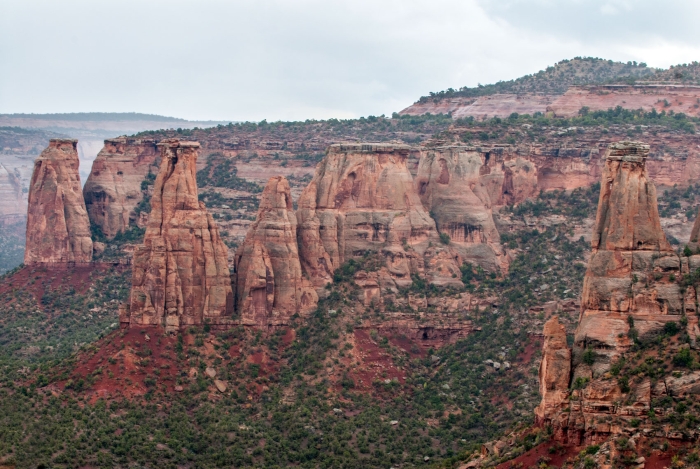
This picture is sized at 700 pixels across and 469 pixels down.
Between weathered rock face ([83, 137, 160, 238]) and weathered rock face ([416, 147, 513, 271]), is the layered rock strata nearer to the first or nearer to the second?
weathered rock face ([416, 147, 513, 271])

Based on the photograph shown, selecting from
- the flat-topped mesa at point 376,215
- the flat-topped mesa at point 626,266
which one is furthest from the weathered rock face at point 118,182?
the flat-topped mesa at point 626,266

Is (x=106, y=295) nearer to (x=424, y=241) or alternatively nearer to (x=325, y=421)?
(x=424, y=241)

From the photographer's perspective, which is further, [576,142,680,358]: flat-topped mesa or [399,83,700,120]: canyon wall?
[399,83,700,120]: canyon wall

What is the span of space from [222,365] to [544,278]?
21.4m

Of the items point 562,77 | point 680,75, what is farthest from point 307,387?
point 562,77

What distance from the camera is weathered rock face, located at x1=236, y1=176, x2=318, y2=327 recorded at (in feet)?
306

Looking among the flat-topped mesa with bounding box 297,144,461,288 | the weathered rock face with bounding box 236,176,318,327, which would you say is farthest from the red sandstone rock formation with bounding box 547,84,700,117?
the weathered rock face with bounding box 236,176,318,327

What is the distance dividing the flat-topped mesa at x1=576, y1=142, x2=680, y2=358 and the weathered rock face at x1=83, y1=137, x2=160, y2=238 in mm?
62285

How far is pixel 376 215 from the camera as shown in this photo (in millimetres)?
101312

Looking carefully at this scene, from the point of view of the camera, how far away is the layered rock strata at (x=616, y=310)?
6122 centimetres

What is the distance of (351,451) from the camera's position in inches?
3310

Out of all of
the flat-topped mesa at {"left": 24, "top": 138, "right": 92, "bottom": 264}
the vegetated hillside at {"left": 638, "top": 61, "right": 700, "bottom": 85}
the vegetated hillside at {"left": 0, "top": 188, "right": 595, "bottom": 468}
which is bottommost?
the vegetated hillside at {"left": 0, "top": 188, "right": 595, "bottom": 468}

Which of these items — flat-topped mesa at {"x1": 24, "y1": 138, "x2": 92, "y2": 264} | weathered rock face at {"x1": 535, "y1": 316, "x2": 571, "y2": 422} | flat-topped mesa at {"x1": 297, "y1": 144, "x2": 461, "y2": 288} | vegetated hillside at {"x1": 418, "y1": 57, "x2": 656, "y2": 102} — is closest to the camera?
weathered rock face at {"x1": 535, "y1": 316, "x2": 571, "y2": 422}

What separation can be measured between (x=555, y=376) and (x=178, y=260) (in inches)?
1245
